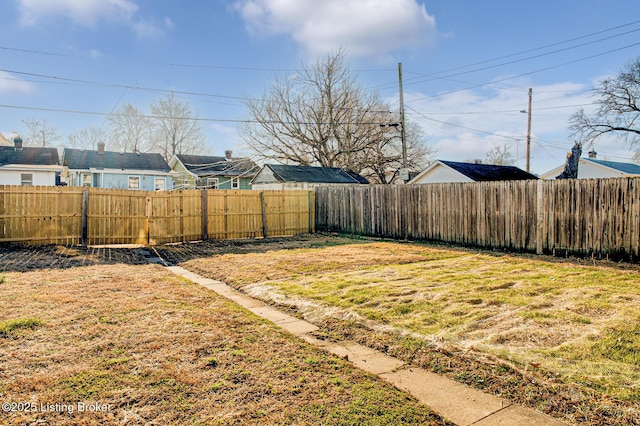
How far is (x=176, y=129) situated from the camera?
127 feet

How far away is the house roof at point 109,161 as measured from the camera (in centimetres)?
2587

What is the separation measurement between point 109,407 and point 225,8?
43.5ft

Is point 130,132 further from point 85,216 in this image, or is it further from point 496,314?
point 496,314

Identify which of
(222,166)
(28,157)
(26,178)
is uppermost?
(222,166)

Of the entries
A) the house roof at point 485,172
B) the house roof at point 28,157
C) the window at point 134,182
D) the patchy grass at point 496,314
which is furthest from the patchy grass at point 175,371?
the window at point 134,182

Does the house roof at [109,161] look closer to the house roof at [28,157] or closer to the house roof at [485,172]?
the house roof at [28,157]

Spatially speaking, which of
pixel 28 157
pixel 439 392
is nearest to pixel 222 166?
pixel 28 157

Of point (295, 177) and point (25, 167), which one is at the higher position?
point (25, 167)

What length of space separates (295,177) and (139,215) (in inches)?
412

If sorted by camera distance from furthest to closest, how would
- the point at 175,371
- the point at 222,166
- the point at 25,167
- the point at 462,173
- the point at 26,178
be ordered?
the point at 222,166, the point at 26,178, the point at 25,167, the point at 462,173, the point at 175,371

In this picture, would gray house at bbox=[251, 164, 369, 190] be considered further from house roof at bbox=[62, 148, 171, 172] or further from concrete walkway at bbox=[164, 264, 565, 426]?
concrete walkway at bbox=[164, 264, 565, 426]

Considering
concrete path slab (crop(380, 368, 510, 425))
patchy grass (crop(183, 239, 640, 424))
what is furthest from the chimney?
concrete path slab (crop(380, 368, 510, 425))

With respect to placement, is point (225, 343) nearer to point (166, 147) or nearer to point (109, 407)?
point (109, 407)

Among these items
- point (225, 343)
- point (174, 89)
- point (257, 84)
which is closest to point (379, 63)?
point (257, 84)
